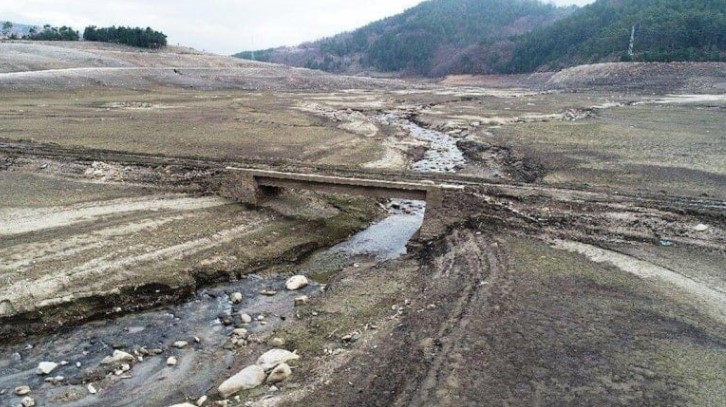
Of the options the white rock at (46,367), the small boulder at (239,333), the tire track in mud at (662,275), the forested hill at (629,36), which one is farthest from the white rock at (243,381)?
the forested hill at (629,36)

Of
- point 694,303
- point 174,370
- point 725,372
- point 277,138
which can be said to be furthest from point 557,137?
point 174,370

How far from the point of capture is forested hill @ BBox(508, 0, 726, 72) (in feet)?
323

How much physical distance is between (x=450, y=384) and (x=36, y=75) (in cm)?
6890

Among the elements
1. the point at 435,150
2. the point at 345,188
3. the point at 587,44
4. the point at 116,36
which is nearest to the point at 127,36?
the point at 116,36

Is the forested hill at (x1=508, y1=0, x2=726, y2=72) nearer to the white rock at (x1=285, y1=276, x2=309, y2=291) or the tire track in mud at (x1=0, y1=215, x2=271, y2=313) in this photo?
the white rock at (x1=285, y1=276, x2=309, y2=291)

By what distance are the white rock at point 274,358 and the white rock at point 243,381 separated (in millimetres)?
231

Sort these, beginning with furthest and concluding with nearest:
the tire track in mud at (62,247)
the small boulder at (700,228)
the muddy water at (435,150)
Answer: the muddy water at (435,150)
the small boulder at (700,228)
the tire track in mud at (62,247)

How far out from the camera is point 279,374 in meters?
9.62

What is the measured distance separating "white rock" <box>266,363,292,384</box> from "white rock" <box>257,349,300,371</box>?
0.23 m

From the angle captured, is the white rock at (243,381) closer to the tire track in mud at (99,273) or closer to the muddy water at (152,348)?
the muddy water at (152,348)

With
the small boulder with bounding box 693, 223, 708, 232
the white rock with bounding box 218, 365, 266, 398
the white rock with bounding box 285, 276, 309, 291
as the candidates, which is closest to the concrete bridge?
the white rock with bounding box 285, 276, 309, 291

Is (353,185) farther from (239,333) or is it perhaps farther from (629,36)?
(629,36)

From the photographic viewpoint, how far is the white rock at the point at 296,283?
1407 centimetres

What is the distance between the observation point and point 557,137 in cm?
3441
